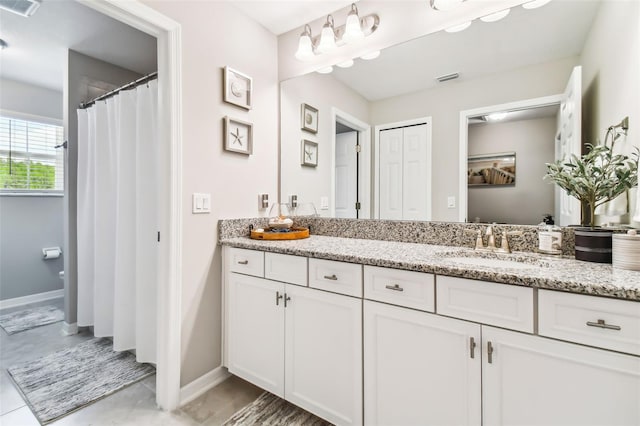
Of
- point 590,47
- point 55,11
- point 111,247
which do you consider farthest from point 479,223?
point 55,11

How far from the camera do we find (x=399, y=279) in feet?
3.97

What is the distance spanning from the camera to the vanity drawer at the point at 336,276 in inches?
52.2

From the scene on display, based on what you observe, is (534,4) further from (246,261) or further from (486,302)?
(246,261)

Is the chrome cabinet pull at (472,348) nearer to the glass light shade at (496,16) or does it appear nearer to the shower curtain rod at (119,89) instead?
the glass light shade at (496,16)

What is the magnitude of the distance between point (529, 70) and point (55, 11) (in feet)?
9.67

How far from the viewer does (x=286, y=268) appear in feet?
5.12

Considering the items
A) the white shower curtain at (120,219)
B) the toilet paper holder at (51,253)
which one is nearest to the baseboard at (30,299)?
the toilet paper holder at (51,253)

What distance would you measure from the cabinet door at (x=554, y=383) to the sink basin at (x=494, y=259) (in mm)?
355

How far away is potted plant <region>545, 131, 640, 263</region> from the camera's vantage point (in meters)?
1.14

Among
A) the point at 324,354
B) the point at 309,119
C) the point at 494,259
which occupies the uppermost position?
the point at 309,119

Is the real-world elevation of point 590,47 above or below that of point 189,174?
above

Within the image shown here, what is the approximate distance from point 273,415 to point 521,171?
5.76ft

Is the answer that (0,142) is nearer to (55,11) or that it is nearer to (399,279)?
(55,11)

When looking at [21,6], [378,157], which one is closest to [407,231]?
[378,157]
